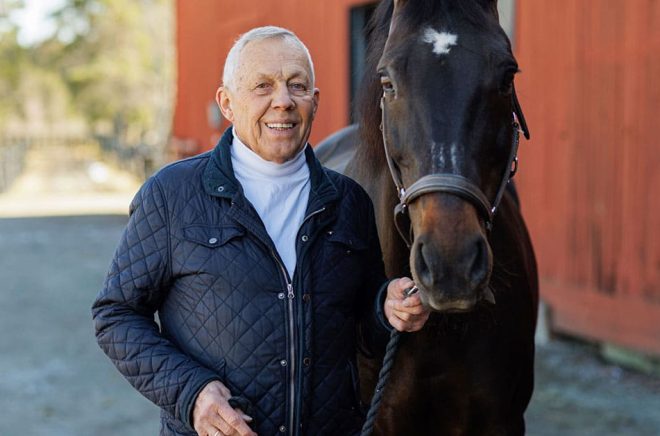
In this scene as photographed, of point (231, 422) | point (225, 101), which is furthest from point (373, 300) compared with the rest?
point (225, 101)

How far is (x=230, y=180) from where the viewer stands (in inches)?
74.0

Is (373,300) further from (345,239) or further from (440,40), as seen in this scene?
(440,40)

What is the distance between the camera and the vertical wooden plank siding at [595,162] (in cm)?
512

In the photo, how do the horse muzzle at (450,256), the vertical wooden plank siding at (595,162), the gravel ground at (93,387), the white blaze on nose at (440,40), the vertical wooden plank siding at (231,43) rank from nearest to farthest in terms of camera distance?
the horse muzzle at (450,256), the white blaze on nose at (440,40), the gravel ground at (93,387), the vertical wooden plank siding at (595,162), the vertical wooden plank siding at (231,43)

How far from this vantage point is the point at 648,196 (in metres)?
5.12

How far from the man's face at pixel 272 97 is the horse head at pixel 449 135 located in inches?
7.7

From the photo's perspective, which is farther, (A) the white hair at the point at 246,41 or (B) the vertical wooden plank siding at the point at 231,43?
(B) the vertical wooden plank siding at the point at 231,43

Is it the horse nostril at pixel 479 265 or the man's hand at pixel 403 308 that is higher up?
the horse nostril at pixel 479 265

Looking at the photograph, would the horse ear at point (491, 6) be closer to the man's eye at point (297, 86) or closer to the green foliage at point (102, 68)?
the man's eye at point (297, 86)

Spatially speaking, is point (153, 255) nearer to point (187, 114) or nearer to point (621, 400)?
point (621, 400)

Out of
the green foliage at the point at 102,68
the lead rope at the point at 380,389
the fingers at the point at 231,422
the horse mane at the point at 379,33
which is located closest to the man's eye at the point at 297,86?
the horse mane at the point at 379,33

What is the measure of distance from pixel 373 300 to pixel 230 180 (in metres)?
0.47

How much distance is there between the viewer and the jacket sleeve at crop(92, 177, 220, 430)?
5.87ft

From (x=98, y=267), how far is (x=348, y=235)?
8476mm
